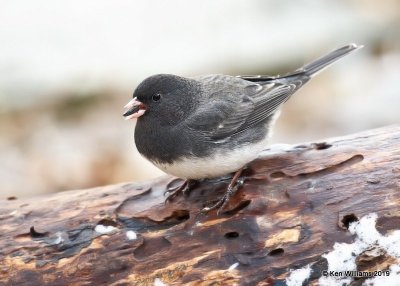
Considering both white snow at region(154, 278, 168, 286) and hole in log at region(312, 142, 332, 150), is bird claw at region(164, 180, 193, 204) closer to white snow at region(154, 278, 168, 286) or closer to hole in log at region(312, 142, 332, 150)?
white snow at region(154, 278, 168, 286)

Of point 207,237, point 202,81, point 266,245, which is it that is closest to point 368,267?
point 266,245

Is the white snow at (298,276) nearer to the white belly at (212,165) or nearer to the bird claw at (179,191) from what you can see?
the white belly at (212,165)

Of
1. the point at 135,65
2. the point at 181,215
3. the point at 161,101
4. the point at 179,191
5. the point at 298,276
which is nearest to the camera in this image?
the point at 298,276

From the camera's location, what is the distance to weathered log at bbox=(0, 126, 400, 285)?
3.17m

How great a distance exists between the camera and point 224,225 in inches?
133

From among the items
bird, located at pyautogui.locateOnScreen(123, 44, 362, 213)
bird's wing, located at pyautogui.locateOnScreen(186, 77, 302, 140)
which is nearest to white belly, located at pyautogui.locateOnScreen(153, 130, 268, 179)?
bird, located at pyautogui.locateOnScreen(123, 44, 362, 213)

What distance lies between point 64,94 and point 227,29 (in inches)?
82.6

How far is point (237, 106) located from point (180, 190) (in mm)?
605

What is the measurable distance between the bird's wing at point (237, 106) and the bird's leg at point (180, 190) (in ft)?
0.98

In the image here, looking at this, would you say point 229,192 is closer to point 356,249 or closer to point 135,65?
point 356,249

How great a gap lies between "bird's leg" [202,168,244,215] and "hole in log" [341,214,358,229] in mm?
633

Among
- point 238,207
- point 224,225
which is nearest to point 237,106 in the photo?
point 238,207

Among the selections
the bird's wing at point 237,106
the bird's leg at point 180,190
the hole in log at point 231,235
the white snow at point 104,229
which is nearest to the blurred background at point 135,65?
the bird's wing at point 237,106

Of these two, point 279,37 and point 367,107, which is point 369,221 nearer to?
point 367,107
